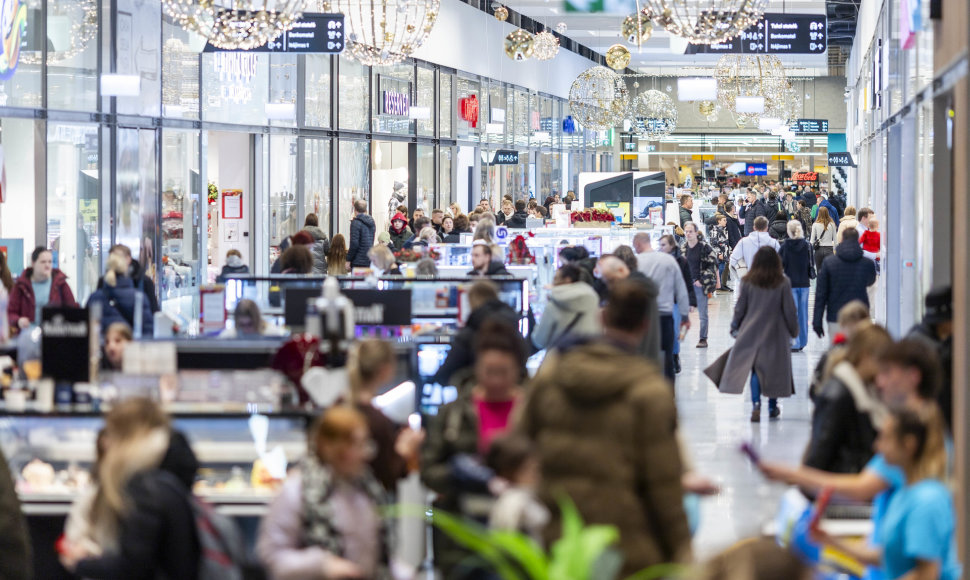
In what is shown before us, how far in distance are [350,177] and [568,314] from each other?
15.1 m

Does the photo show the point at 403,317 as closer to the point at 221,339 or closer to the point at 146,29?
the point at 221,339

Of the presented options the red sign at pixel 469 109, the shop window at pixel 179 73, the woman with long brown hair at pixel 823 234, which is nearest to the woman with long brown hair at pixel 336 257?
the shop window at pixel 179 73

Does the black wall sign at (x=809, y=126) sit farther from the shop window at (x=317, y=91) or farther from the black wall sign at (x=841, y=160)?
the shop window at (x=317, y=91)

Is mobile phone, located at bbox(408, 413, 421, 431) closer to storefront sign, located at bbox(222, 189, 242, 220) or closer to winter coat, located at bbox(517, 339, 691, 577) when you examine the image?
winter coat, located at bbox(517, 339, 691, 577)

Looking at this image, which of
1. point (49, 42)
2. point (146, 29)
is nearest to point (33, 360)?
point (49, 42)

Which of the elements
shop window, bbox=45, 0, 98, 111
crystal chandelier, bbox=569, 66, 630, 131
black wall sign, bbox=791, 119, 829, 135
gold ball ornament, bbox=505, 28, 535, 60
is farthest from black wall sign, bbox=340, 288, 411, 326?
black wall sign, bbox=791, 119, 829, 135

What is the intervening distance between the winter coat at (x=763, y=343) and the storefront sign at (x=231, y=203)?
10.3 meters

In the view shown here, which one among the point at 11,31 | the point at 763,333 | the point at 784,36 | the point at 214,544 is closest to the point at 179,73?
the point at 11,31

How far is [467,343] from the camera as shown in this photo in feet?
25.0

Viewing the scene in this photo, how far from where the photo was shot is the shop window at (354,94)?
76.0ft

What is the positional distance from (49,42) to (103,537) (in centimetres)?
1070

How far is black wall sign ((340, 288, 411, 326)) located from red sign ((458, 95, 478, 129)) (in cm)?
2074

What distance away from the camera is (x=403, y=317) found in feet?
29.5

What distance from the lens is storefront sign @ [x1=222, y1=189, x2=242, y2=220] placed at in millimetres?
19844
